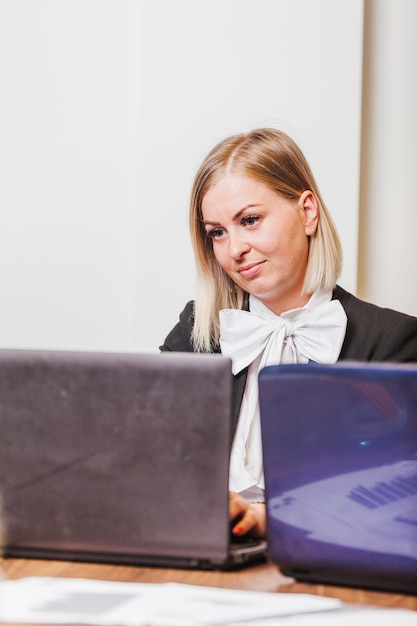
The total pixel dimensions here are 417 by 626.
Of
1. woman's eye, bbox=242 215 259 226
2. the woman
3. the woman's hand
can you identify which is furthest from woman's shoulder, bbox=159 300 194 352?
the woman's hand

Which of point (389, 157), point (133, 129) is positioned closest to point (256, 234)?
point (389, 157)

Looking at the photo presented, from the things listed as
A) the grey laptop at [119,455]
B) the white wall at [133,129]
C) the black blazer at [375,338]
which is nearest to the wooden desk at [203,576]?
the grey laptop at [119,455]

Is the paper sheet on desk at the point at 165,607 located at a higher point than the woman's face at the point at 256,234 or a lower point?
lower

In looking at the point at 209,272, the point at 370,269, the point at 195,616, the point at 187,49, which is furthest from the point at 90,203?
the point at 195,616

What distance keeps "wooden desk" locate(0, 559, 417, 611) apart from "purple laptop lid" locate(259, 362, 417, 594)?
0.07 feet

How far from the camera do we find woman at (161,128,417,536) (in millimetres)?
1737

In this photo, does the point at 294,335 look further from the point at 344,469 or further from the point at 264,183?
the point at 344,469

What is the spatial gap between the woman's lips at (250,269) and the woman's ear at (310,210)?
0.54 feet

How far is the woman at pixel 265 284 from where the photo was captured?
68.4 inches

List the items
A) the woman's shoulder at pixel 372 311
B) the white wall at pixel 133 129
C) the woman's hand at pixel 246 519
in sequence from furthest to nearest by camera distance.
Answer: the white wall at pixel 133 129, the woman's shoulder at pixel 372 311, the woman's hand at pixel 246 519

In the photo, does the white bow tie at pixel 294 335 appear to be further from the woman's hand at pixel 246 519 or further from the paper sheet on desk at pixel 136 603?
the paper sheet on desk at pixel 136 603

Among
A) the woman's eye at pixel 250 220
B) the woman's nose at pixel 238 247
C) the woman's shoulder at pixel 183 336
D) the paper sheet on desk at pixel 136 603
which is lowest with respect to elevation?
the woman's shoulder at pixel 183 336

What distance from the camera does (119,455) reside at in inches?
38.7

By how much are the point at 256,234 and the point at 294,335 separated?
25 centimetres
